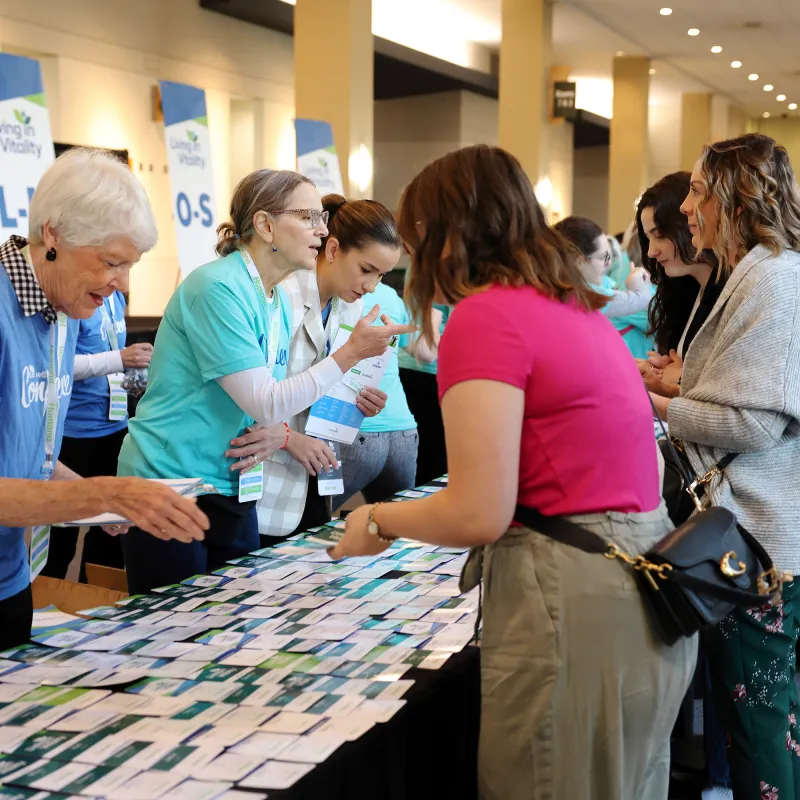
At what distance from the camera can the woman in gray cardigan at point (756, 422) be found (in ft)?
6.11

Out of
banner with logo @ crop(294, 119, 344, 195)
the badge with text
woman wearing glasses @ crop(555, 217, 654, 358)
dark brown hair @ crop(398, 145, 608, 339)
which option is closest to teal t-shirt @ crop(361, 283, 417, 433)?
the badge with text

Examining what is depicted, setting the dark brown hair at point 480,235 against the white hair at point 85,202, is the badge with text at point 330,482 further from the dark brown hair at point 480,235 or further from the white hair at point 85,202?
the dark brown hair at point 480,235

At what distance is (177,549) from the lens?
222 cm

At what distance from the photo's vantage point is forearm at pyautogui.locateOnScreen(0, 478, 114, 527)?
5.12 feet

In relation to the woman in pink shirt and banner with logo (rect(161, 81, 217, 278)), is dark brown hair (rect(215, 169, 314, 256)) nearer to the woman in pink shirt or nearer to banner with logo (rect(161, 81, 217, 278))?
the woman in pink shirt

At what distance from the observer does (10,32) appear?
793cm

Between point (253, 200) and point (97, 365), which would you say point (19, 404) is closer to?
point (253, 200)

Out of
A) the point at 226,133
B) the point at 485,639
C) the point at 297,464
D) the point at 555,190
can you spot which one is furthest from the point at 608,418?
the point at 555,190

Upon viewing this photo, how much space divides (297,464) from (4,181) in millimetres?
2406

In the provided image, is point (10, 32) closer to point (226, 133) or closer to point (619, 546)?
point (226, 133)

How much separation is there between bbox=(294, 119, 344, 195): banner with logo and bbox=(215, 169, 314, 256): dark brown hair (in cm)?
498

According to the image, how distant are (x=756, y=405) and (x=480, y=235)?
29.7 inches

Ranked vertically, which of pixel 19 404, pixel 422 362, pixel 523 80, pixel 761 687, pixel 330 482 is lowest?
pixel 761 687

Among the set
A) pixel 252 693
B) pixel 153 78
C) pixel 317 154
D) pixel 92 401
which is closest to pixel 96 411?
pixel 92 401
